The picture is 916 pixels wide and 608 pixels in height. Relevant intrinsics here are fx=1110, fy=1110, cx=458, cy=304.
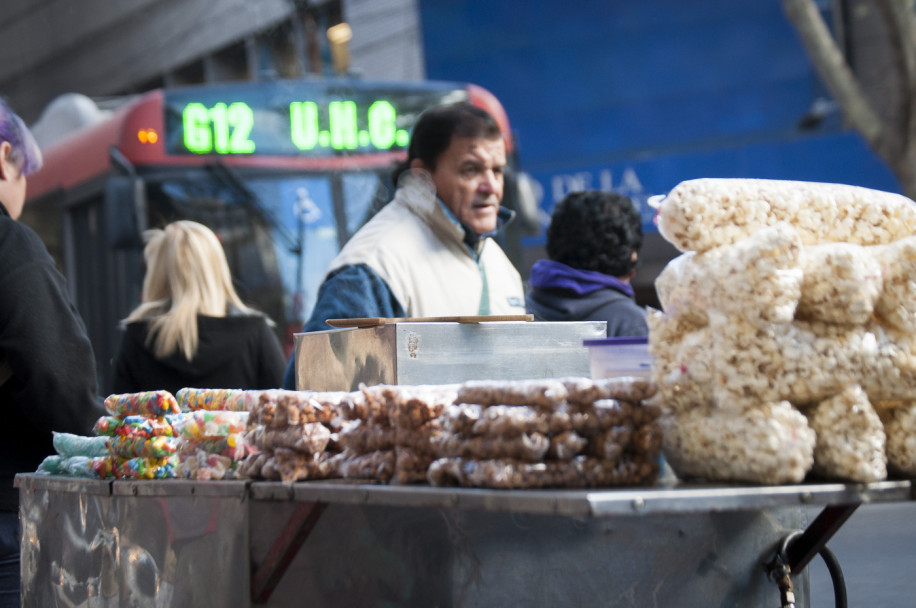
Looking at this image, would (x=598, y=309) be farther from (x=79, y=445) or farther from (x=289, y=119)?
(x=289, y=119)

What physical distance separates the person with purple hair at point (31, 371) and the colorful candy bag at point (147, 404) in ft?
1.59

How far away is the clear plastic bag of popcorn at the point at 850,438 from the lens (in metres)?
1.80

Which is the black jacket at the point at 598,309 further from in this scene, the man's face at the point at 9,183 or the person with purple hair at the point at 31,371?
the man's face at the point at 9,183

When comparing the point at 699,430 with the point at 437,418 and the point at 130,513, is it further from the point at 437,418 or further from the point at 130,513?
the point at 130,513

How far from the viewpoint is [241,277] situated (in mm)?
7641

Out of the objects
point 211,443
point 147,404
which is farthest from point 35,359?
point 211,443

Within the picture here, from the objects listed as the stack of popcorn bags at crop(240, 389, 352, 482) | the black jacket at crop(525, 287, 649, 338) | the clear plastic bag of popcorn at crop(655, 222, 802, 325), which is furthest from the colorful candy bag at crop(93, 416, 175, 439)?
the black jacket at crop(525, 287, 649, 338)

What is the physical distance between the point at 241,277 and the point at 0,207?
4.33m

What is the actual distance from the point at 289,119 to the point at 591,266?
403cm

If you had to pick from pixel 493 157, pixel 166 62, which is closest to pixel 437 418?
pixel 493 157

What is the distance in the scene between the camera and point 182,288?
4879 millimetres

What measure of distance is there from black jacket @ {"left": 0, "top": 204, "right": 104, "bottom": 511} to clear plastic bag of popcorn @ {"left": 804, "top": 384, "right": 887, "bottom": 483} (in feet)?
6.81

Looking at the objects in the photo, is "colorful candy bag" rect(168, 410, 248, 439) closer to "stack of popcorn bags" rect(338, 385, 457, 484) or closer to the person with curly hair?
"stack of popcorn bags" rect(338, 385, 457, 484)

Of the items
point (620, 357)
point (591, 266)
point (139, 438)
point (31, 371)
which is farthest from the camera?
point (591, 266)
